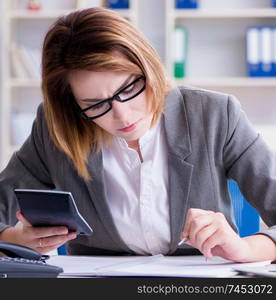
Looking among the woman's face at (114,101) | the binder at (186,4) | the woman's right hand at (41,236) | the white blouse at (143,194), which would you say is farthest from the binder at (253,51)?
the woman's right hand at (41,236)

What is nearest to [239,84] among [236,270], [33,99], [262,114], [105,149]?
[262,114]

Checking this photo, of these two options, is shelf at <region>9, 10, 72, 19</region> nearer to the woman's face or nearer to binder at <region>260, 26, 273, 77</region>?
binder at <region>260, 26, 273, 77</region>

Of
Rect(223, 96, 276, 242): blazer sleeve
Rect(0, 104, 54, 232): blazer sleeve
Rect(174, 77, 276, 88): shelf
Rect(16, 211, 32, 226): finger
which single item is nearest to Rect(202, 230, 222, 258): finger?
Rect(223, 96, 276, 242): blazer sleeve

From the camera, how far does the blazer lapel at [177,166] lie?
163cm

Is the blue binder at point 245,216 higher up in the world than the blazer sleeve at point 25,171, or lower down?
lower down

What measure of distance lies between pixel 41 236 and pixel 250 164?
542mm

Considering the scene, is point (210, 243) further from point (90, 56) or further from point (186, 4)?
point (186, 4)

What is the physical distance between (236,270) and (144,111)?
45 cm

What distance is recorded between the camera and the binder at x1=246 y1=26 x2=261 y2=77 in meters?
4.19

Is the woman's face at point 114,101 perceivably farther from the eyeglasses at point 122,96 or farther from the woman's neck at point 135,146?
the woman's neck at point 135,146

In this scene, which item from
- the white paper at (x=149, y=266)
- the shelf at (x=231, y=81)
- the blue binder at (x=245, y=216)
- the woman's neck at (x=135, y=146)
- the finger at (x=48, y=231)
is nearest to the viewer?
the white paper at (x=149, y=266)

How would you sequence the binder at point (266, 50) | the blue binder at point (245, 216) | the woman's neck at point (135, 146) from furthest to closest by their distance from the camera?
the binder at point (266, 50) < the blue binder at point (245, 216) < the woman's neck at point (135, 146)

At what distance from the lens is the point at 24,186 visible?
5.89 ft

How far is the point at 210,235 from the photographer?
1.34 metres
